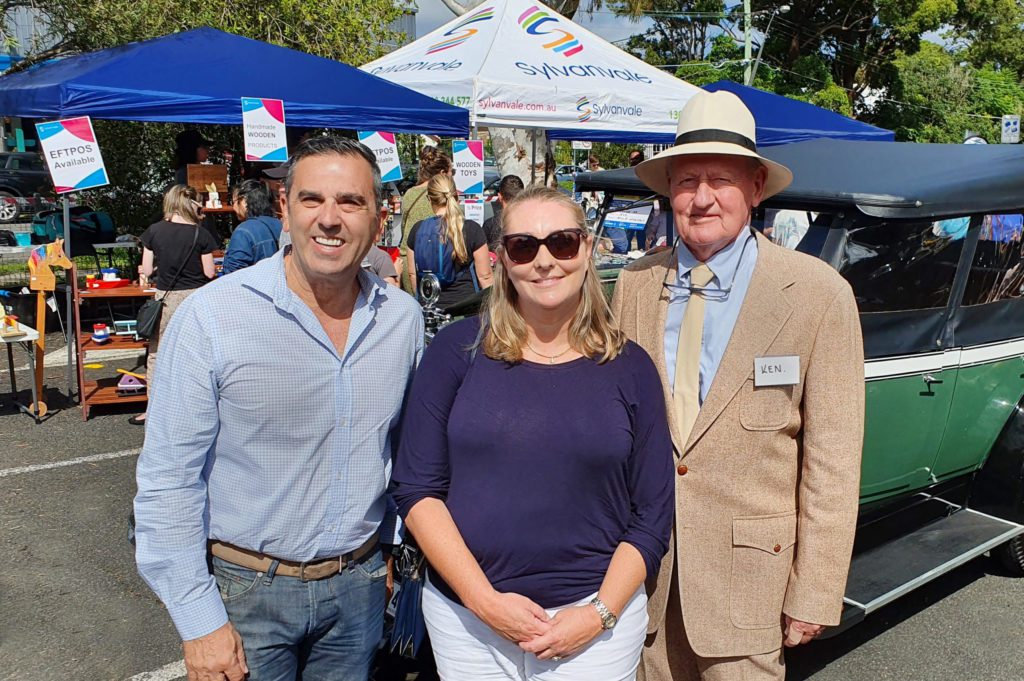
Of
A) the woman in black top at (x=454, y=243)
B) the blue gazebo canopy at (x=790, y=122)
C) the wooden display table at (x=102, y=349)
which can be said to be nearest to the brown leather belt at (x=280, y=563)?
the woman in black top at (x=454, y=243)

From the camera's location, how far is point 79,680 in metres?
3.29

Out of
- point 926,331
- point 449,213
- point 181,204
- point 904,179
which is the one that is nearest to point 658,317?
point 904,179

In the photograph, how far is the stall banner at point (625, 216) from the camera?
15.5 feet

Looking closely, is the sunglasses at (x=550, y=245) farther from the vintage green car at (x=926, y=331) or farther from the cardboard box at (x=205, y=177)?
the cardboard box at (x=205, y=177)

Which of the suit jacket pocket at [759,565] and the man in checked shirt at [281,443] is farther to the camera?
the suit jacket pocket at [759,565]

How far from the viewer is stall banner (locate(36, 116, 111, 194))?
6.05 m

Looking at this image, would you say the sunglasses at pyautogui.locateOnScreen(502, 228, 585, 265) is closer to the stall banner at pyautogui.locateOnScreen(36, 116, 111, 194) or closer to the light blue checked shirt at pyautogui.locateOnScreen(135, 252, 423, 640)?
the light blue checked shirt at pyautogui.locateOnScreen(135, 252, 423, 640)

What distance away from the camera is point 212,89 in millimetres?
6672

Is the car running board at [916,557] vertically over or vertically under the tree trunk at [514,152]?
under

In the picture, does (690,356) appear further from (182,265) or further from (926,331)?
(182,265)

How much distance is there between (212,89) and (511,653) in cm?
606

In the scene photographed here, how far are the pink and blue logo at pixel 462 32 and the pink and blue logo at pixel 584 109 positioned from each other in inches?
56.3

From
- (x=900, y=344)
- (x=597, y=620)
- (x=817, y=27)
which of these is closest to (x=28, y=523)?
A: (x=597, y=620)

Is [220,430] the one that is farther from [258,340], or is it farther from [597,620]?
[597,620]
